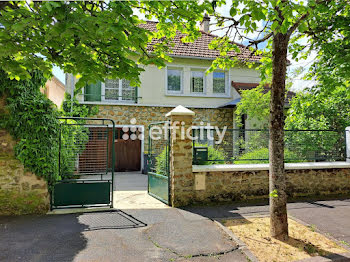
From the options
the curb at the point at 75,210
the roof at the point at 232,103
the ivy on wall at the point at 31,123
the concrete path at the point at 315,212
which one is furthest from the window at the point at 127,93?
the concrete path at the point at 315,212

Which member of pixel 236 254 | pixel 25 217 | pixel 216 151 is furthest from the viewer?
pixel 216 151

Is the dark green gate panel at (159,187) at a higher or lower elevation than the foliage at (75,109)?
lower

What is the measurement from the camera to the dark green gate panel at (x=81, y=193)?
215 inches

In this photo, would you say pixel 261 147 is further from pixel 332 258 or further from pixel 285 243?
pixel 332 258

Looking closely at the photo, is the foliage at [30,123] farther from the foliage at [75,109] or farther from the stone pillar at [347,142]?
the stone pillar at [347,142]

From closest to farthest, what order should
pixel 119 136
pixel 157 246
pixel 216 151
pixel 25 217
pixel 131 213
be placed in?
1. pixel 157 246
2. pixel 25 217
3. pixel 131 213
4. pixel 216 151
5. pixel 119 136

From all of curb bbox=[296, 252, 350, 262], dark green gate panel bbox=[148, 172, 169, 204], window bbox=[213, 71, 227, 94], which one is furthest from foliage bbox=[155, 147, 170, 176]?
window bbox=[213, 71, 227, 94]

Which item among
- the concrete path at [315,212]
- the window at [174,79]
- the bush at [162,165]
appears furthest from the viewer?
the window at [174,79]

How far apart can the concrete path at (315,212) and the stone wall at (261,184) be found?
1.30 ft

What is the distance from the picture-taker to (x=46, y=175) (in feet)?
16.7

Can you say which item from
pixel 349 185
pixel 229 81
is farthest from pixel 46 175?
pixel 229 81

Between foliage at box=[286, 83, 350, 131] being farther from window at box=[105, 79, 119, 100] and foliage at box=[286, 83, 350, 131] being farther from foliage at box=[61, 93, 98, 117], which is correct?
foliage at box=[61, 93, 98, 117]

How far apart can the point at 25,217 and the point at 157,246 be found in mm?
2968

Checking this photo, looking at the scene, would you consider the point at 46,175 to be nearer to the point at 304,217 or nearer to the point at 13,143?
the point at 13,143
